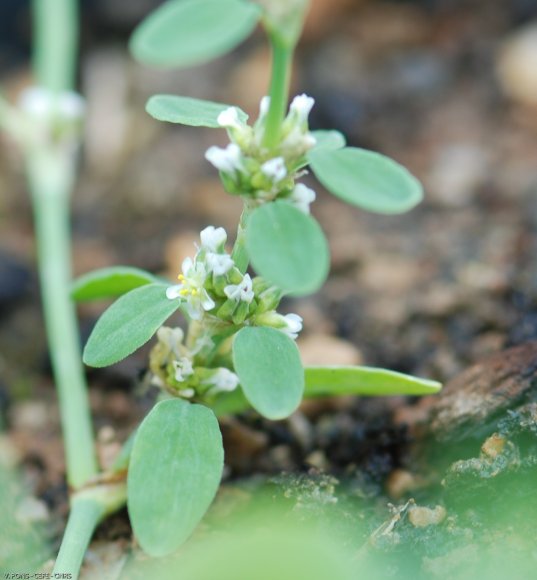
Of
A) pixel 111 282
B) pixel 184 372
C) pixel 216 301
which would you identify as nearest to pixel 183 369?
pixel 184 372

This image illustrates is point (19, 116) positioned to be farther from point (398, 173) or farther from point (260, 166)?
point (398, 173)

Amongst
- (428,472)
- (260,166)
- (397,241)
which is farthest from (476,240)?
(260,166)

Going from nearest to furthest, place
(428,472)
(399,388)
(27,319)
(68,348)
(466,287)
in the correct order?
(399,388), (428,472), (68,348), (466,287), (27,319)

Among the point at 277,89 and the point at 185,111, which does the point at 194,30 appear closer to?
the point at 277,89

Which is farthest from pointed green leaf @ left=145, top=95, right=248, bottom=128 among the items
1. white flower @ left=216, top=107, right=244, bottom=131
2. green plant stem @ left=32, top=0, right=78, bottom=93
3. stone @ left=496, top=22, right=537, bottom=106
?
stone @ left=496, top=22, right=537, bottom=106

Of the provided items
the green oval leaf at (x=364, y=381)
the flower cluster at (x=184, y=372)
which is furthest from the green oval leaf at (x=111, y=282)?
the green oval leaf at (x=364, y=381)

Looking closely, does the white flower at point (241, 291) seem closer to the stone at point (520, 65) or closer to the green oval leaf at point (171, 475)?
the green oval leaf at point (171, 475)

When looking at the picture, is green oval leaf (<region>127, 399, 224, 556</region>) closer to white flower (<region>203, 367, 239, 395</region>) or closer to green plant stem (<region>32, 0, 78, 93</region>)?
white flower (<region>203, 367, 239, 395</region>)
